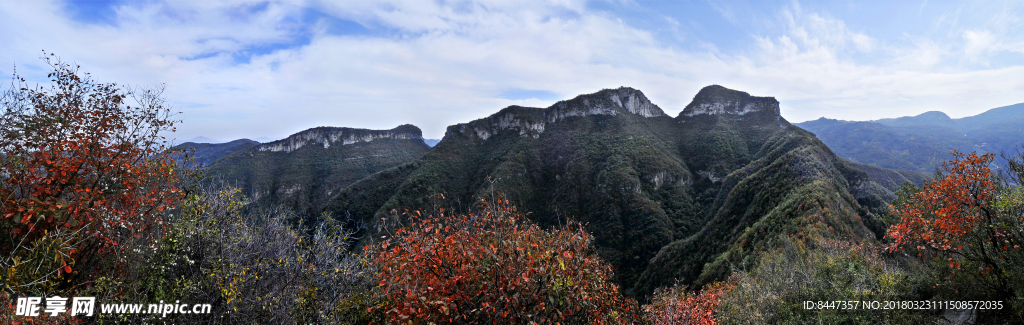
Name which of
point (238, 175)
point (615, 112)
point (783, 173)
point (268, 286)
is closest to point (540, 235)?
point (268, 286)

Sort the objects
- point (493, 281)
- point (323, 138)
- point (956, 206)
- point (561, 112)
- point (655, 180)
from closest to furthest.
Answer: point (493, 281), point (956, 206), point (655, 180), point (561, 112), point (323, 138)

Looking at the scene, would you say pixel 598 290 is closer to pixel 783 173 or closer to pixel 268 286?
pixel 268 286

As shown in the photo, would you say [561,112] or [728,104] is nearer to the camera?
[728,104]

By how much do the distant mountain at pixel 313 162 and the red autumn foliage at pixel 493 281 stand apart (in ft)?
294

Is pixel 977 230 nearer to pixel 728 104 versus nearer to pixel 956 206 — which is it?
pixel 956 206

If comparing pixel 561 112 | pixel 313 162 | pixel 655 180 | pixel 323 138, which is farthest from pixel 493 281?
pixel 323 138

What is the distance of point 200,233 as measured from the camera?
6.29 m

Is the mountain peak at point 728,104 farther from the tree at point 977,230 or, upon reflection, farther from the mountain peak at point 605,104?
the tree at point 977,230

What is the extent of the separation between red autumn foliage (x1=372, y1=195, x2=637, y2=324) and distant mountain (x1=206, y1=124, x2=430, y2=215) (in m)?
89.7

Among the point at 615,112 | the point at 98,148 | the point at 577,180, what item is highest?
the point at 615,112

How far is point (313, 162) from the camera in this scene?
371 ft

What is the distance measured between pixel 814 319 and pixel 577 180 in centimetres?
6132

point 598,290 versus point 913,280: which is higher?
point 598,290

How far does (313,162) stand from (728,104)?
136917mm
